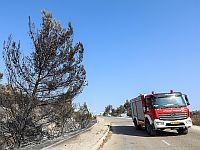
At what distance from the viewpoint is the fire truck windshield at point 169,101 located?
66.1 ft

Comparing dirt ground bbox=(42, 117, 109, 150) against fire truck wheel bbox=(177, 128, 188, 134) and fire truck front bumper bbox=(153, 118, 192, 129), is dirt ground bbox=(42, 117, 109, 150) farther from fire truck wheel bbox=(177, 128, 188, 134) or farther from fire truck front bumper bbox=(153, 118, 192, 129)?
fire truck wheel bbox=(177, 128, 188, 134)

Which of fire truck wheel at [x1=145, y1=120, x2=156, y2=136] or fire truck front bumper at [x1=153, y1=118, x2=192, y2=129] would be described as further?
fire truck wheel at [x1=145, y1=120, x2=156, y2=136]

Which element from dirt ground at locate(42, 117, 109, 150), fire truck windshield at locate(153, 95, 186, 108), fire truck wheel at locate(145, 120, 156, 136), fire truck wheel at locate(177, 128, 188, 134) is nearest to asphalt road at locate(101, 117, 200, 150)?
fire truck wheel at locate(145, 120, 156, 136)

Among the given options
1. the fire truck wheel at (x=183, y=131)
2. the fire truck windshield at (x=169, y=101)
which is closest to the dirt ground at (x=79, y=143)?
the fire truck windshield at (x=169, y=101)

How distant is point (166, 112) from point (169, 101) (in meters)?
0.95

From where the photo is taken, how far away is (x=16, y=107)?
18641mm

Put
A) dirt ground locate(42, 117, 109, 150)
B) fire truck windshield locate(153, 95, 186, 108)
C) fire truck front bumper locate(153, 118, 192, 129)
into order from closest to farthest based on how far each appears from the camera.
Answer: dirt ground locate(42, 117, 109, 150), fire truck front bumper locate(153, 118, 192, 129), fire truck windshield locate(153, 95, 186, 108)

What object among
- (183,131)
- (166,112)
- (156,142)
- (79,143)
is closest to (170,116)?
(166,112)

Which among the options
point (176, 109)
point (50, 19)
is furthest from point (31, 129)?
point (176, 109)

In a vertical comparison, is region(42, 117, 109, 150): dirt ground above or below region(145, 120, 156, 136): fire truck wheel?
below

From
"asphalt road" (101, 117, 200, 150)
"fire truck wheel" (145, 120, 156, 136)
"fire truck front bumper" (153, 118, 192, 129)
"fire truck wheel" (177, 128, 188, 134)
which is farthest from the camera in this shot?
"fire truck wheel" (177, 128, 188, 134)

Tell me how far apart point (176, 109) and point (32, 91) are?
859 cm

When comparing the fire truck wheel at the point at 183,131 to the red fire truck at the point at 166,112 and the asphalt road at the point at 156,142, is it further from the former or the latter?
the asphalt road at the point at 156,142

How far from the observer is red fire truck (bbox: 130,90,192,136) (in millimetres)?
19609
